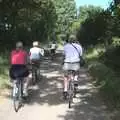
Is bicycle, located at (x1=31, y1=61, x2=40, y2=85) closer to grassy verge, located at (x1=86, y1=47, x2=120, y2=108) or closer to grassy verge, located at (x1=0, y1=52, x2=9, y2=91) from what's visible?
grassy verge, located at (x1=0, y1=52, x2=9, y2=91)

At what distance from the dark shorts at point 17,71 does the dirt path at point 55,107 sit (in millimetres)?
1013

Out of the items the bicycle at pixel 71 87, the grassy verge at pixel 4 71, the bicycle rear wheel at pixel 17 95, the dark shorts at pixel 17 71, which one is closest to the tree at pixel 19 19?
the grassy verge at pixel 4 71

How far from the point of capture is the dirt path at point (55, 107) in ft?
42.6

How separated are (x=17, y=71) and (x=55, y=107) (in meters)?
1.61

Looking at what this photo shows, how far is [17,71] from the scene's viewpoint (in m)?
14.3

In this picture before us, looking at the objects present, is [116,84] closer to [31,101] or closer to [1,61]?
[31,101]

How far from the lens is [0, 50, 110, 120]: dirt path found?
13.0m

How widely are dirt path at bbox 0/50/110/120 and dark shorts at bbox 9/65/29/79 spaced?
1013mm

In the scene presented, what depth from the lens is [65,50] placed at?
48.9 feet

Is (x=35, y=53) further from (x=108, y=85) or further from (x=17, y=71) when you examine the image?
(x=17, y=71)

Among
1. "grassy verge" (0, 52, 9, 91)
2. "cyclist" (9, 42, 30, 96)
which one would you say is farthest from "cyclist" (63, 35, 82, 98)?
"grassy verge" (0, 52, 9, 91)

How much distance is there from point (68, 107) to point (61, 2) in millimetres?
99090

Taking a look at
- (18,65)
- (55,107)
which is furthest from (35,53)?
(55,107)

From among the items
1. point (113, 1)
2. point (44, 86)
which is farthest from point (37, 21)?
point (44, 86)
